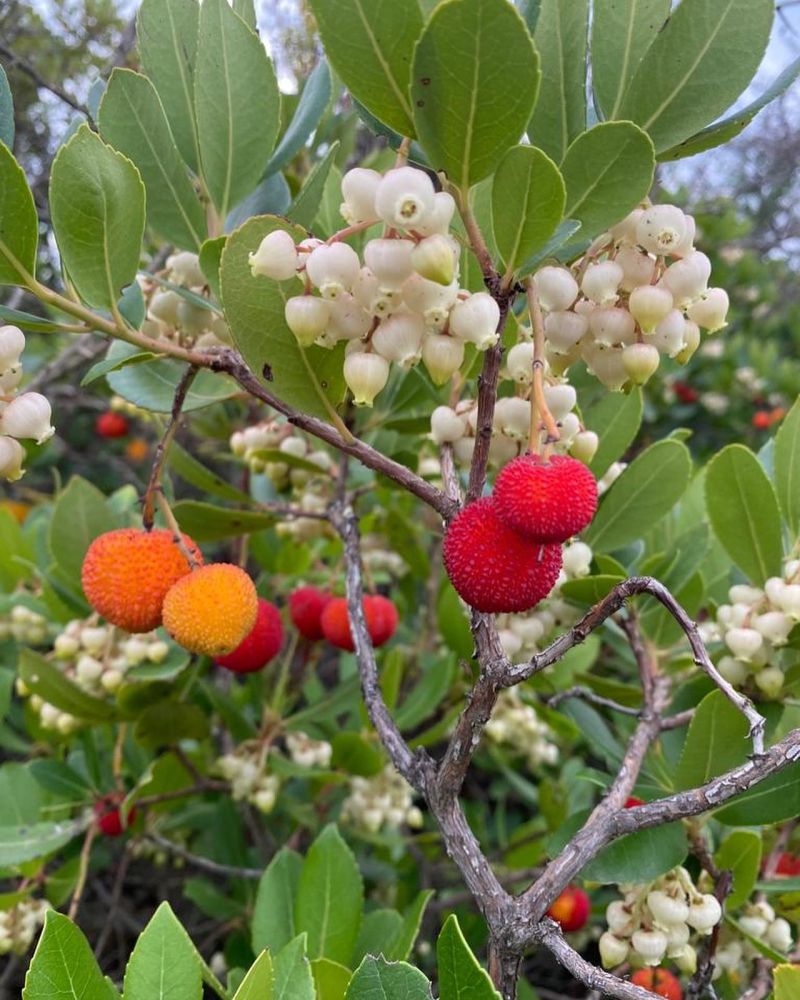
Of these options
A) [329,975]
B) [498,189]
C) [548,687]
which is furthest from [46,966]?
[548,687]

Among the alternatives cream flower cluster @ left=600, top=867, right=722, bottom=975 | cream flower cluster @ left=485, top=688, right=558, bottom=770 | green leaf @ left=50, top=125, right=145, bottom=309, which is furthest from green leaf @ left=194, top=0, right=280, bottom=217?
cream flower cluster @ left=485, top=688, right=558, bottom=770

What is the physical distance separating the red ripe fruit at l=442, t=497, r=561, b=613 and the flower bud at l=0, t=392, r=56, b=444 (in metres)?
0.38

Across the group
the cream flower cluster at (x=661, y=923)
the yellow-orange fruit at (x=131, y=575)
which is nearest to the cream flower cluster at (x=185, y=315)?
the yellow-orange fruit at (x=131, y=575)

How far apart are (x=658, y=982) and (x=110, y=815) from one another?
95 centimetres

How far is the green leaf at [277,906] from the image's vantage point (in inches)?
45.0

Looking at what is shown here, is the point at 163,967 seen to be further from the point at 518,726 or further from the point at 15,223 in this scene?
the point at 518,726

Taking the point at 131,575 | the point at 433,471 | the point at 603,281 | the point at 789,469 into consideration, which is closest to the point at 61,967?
the point at 131,575

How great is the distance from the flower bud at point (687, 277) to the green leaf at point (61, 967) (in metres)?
0.71

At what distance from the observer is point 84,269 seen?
85cm

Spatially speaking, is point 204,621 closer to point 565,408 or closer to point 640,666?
point 565,408

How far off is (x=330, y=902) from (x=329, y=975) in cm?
25

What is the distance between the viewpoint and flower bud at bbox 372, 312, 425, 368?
76 cm

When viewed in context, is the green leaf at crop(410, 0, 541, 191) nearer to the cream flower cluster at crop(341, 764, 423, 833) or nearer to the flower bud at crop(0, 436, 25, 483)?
the flower bud at crop(0, 436, 25, 483)

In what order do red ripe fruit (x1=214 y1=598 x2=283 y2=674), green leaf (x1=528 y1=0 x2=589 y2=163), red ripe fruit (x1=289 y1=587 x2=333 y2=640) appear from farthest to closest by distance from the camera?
red ripe fruit (x1=289 y1=587 x2=333 y2=640), red ripe fruit (x1=214 y1=598 x2=283 y2=674), green leaf (x1=528 y1=0 x2=589 y2=163)
